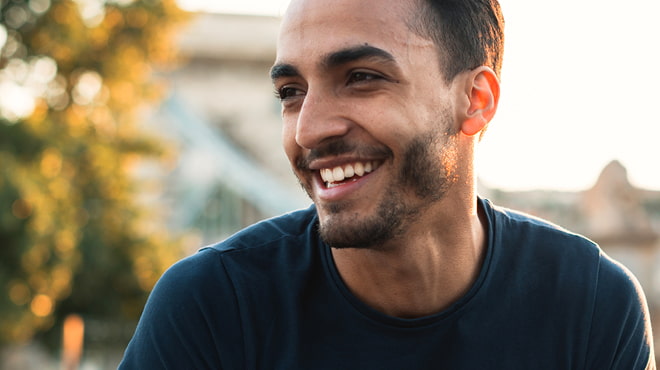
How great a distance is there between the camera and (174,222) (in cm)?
2575

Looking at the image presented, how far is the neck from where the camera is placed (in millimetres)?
2426

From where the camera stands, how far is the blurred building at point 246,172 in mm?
10547

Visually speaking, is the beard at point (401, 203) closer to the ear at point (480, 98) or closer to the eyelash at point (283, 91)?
the ear at point (480, 98)

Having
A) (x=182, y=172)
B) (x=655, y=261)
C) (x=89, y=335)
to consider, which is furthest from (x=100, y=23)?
(x=182, y=172)

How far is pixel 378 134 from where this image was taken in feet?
7.36

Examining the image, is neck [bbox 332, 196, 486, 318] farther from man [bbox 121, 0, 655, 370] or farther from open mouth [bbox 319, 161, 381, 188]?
open mouth [bbox 319, 161, 381, 188]

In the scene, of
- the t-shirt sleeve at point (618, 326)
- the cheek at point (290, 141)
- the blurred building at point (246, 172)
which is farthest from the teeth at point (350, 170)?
the blurred building at point (246, 172)

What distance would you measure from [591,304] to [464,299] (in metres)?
0.34

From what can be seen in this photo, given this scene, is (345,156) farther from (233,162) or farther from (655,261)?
(233,162)

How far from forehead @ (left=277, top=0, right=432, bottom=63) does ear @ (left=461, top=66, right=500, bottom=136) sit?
0.25 meters

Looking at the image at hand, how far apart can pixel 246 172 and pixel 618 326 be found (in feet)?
82.6

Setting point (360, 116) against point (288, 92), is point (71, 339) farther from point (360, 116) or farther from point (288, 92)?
point (360, 116)

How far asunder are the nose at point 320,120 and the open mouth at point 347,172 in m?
0.08

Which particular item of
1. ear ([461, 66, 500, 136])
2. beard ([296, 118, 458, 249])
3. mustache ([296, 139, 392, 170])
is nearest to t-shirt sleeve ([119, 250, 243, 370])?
beard ([296, 118, 458, 249])
